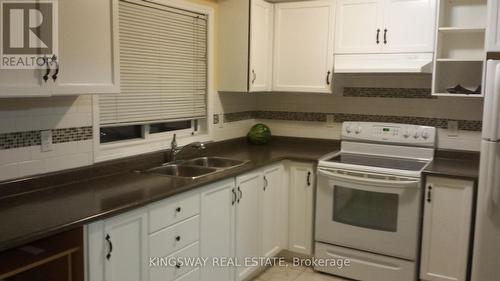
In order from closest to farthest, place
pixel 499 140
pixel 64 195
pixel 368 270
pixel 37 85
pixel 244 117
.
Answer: pixel 37 85 → pixel 64 195 → pixel 499 140 → pixel 368 270 → pixel 244 117

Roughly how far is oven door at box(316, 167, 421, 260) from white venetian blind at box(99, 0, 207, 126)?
3.95ft

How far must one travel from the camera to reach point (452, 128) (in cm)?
371

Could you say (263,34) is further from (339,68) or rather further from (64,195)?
(64,195)

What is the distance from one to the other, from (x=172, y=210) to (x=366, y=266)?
1693mm

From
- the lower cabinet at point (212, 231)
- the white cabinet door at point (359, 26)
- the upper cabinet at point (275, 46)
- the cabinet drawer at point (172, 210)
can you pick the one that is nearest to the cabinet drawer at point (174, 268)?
the lower cabinet at point (212, 231)

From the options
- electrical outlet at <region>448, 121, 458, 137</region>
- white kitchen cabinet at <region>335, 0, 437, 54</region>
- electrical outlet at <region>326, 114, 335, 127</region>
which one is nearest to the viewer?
white kitchen cabinet at <region>335, 0, 437, 54</region>

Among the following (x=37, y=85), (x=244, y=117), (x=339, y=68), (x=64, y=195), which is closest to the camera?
(x=37, y=85)

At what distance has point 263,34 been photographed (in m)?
3.99

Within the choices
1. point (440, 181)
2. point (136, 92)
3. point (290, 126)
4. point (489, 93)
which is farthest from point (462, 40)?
point (136, 92)

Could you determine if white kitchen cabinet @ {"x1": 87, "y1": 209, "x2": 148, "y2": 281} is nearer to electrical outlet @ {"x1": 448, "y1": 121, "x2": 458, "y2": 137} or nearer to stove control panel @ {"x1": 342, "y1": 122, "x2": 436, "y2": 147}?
stove control panel @ {"x1": 342, "y1": 122, "x2": 436, "y2": 147}

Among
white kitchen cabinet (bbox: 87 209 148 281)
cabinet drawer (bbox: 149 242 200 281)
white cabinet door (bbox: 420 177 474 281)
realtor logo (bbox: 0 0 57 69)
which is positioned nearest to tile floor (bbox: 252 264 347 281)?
white cabinet door (bbox: 420 177 474 281)

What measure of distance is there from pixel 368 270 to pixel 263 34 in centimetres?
210

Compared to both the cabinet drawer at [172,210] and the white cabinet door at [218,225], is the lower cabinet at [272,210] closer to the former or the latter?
the white cabinet door at [218,225]

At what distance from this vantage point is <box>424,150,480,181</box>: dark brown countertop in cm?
312
